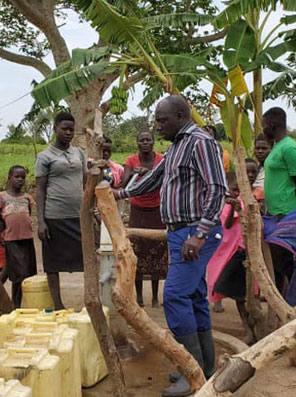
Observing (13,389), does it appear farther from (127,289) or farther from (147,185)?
(147,185)

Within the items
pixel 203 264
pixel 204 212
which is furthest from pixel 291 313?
pixel 204 212

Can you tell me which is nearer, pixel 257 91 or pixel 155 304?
pixel 155 304

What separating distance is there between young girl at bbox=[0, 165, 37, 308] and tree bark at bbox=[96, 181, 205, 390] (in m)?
2.48

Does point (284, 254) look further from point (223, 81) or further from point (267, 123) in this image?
point (223, 81)

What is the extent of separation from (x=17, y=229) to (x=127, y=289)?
2635 millimetres

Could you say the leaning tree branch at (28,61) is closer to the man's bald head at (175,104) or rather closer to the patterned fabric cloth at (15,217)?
the patterned fabric cloth at (15,217)

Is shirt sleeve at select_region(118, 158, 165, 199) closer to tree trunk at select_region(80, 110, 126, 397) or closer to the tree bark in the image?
tree trunk at select_region(80, 110, 126, 397)

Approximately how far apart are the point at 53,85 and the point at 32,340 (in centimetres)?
320

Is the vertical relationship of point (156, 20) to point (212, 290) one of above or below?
above

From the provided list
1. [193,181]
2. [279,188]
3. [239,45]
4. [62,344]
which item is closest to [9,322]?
[62,344]

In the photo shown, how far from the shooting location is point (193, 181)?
10.0 feet

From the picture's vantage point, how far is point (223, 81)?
5.42 metres

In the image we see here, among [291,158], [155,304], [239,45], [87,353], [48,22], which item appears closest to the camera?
[87,353]

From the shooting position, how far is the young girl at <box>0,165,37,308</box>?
4.82 m
